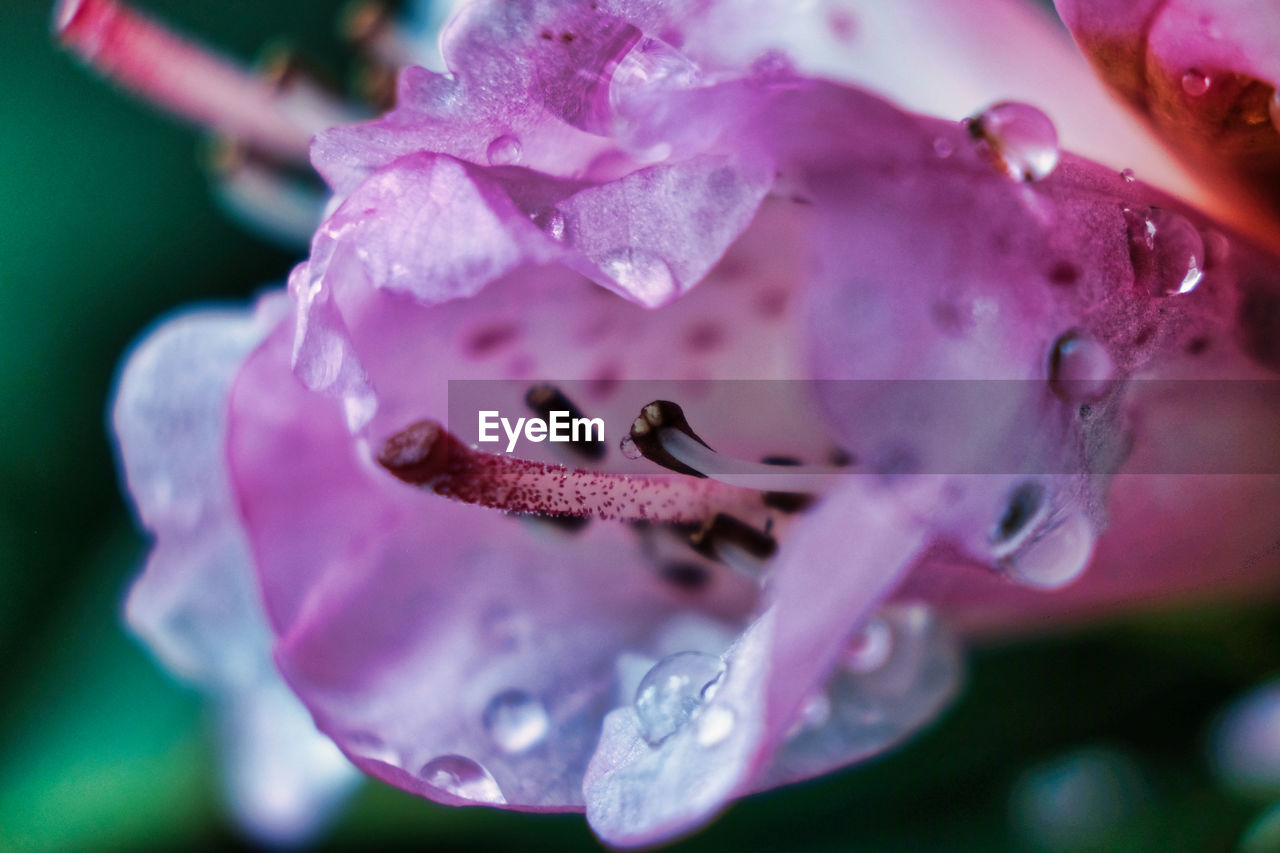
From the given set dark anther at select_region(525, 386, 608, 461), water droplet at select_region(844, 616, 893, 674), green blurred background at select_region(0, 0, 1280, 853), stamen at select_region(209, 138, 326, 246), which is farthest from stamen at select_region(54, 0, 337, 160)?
water droplet at select_region(844, 616, 893, 674)

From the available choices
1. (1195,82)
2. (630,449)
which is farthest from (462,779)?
(1195,82)

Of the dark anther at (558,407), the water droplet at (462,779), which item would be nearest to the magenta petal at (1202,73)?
the dark anther at (558,407)

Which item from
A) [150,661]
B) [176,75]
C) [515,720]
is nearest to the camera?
[515,720]

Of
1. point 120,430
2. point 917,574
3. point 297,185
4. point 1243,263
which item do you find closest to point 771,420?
point 917,574

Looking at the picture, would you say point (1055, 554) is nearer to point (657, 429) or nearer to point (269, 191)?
point (657, 429)

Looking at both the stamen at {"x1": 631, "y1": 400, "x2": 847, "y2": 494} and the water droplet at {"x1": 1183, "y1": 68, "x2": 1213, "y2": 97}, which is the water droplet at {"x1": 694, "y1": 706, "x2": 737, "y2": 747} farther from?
the water droplet at {"x1": 1183, "y1": 68, "x2": 1213, "y2": 97}

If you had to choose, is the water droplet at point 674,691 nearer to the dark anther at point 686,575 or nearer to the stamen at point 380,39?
the dark anther at point 686,575
